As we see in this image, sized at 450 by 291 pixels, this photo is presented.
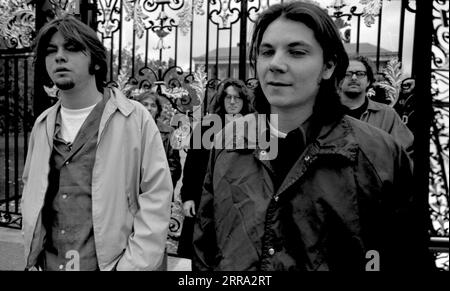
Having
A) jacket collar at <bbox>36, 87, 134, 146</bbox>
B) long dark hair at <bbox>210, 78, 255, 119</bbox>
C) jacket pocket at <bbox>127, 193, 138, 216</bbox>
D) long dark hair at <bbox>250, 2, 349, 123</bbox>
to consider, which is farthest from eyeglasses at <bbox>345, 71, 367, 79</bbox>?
jacket pocket at <bbox>127, 193, 138, 216</bbox>

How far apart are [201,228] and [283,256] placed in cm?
40

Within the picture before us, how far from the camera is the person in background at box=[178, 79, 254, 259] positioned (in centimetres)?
304

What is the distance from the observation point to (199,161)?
317 centimetres

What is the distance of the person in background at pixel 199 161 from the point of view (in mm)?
3039

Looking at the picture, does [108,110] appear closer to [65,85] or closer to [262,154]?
[65,85]

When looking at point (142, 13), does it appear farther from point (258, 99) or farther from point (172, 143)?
point (258, 99)

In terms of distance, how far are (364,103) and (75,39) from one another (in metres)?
2.21

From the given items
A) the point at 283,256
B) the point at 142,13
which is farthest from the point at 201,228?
the point at 142,13

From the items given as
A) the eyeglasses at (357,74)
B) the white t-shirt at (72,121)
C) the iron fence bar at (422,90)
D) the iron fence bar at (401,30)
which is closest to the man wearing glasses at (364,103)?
the eyeglasses at (357,74)

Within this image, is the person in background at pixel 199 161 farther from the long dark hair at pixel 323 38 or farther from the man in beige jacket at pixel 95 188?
the long dark hair at pixel 323 38

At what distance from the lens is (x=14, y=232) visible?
4.54 meters

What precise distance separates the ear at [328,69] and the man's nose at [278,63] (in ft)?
0.63

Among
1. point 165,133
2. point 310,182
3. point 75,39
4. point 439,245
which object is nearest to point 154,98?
point 165,133

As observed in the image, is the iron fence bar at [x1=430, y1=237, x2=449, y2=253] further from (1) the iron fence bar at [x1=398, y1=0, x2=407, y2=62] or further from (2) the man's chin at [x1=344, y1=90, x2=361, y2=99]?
(1) the iron fence bar at [x1=398, y1=0, x2=407, y2=62]
